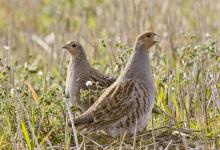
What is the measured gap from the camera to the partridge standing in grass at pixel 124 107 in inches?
234

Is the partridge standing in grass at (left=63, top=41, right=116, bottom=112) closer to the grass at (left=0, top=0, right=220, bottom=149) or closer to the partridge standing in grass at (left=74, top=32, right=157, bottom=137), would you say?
the grass at (left=0, top=0, right=220, bottom=149)

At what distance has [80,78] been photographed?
271 inches

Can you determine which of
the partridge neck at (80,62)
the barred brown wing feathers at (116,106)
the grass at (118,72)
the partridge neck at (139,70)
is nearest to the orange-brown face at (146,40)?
the partridge neck at (139,70)

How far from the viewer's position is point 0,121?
19.2ft

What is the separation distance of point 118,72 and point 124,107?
46.0 inches

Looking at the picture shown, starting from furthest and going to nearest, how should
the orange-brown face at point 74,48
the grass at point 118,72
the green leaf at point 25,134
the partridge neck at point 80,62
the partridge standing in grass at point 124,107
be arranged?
1. the orange-brown face at point 74,48
2. the partridge neck at point 80,62
3. the partridge standing in grass at point 124,107
4. the grass at point 118,72
5. the green leaf at point 25,134

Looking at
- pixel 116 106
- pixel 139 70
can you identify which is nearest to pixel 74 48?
pixel 139 70

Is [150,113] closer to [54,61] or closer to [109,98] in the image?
[109,98]

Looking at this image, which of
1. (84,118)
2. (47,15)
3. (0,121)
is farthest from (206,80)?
(47,15)

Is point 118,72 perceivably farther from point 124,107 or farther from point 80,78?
point 124,107

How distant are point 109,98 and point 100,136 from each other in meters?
0.33

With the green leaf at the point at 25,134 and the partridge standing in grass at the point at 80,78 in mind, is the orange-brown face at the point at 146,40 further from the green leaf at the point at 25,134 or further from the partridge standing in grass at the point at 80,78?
the green leaf at the point at 25,134

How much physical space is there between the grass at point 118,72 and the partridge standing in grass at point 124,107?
0.35 feet

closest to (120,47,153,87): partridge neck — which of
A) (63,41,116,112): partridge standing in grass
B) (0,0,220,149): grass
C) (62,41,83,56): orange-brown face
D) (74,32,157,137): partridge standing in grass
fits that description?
(74,32,157,137): partridge standing in grass
